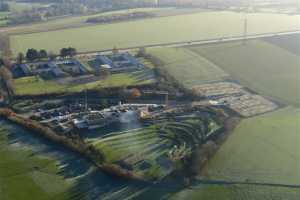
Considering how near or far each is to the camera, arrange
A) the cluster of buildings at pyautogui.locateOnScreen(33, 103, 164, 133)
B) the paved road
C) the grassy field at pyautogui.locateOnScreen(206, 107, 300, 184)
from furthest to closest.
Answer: the paved road, the cluster of buildings at pyautogui.locateOnScreen(33, 103, 164, 133), the grassy field at pyautogui.locateOnScreen(206, 107, 300, 184)

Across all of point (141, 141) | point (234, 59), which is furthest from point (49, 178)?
point (234, 59)

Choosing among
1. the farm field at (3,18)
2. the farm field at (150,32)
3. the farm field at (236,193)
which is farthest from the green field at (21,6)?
the farm field at (236,193)

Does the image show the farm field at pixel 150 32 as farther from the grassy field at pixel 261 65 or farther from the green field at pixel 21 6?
the green field at pixel 21 6

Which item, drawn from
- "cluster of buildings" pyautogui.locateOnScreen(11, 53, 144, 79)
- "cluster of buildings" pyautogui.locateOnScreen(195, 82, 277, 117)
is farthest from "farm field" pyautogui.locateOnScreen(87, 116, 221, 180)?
"cluster of buildings" pyautogui.locateOnScreen(11, 53, 144, 79)

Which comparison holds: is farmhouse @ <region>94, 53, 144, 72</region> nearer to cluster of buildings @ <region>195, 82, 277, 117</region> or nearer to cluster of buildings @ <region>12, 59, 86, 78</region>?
cluster of buildings @ <region>12, 59, 86, 78</region>

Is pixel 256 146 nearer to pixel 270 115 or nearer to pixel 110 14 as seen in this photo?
pixel 270 115

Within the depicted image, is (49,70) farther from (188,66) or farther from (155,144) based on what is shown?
(155,144)
